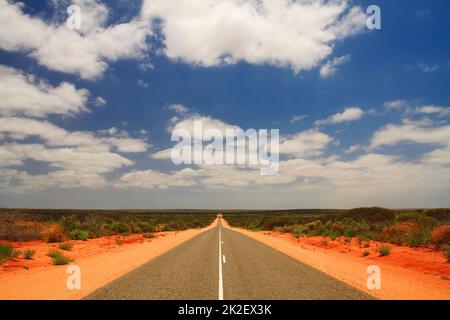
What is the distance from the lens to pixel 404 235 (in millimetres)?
23578

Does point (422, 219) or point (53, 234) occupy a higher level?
point (422, 219)

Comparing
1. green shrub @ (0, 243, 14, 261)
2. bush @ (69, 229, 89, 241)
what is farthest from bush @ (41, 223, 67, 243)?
green shrub @ (0, 243, 14, 261)

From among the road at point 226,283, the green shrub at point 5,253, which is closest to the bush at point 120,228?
the green shrub at point 5,253

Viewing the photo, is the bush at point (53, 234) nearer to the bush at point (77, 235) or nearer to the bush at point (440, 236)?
the bush at point (77, 235)

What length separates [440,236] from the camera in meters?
19.3

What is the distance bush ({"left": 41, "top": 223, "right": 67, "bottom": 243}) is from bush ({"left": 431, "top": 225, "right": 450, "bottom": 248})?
914 inches

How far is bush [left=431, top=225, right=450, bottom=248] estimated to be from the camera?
18.9 metres

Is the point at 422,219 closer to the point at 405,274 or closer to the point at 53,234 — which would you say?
the point at 405,274

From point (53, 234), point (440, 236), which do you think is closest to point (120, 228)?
point (53, 234)

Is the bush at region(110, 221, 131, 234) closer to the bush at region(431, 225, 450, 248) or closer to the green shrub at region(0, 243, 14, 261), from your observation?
the green shrub at region(0, 243, 14, 261)

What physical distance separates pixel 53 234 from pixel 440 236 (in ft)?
77.3

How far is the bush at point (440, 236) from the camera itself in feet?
62.1

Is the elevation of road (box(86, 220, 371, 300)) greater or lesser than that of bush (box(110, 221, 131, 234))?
greater
